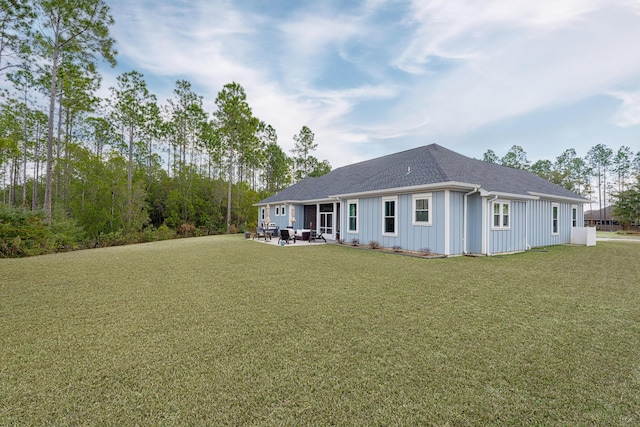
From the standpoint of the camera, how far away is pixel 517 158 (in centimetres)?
4509

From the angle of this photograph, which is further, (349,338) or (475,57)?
(475,57)

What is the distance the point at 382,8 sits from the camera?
10.0 m

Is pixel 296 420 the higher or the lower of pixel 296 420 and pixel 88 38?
the lower

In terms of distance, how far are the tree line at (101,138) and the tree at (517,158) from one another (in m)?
41.7

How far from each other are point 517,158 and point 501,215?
147 ft

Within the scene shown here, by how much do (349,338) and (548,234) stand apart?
14518mm

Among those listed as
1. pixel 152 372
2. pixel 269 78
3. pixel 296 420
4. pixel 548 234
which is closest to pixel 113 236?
pixel 269 78

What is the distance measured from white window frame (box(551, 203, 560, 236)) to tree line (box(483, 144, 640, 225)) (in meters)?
33.8

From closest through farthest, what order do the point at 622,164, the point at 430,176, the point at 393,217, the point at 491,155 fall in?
the point at 430,176 → the point at 393,217 → the point at 622,164 → the point at 491,155

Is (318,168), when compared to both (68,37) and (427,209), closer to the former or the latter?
(68,37)

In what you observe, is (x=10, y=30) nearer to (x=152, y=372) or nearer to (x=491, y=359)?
(x=152, y=372)

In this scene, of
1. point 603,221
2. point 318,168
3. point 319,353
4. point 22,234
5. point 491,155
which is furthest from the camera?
point 491,155

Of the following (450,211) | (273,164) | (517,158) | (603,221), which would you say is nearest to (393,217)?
(450,211)

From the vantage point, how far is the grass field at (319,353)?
6.14 feet
